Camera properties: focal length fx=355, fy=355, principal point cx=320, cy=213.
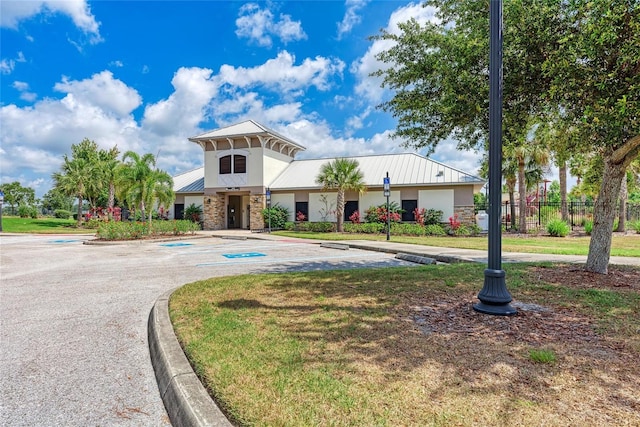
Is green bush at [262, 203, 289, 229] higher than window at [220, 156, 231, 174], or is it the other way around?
window at [220, 156, 231, 174]

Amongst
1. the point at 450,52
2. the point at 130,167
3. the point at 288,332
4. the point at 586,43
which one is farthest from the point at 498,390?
the point at 130,167

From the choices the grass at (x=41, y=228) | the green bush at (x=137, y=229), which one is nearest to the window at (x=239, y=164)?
the green bush at (x=137, y=229)

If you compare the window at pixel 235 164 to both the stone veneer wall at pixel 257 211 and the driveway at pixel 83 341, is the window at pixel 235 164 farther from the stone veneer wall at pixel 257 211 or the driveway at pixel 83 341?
the driveway at pixel 83 341

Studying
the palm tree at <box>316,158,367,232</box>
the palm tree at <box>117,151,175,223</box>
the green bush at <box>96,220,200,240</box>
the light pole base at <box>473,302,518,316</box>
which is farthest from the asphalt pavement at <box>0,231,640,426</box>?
the palm tree at <box>316,158,367,232</box>

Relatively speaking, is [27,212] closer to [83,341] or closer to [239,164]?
[239,164]

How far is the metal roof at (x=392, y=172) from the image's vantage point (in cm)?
2352

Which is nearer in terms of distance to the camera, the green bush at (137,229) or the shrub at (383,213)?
the green bush at (137,229)

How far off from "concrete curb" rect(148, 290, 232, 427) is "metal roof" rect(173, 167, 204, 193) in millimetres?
27006

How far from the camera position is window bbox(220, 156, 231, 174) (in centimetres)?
2820

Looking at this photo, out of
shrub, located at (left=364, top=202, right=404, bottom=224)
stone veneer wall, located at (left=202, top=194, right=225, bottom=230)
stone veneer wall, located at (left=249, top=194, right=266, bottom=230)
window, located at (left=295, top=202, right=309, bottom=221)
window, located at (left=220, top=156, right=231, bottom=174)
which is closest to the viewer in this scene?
shrub, located at (left=364, top=202, right=404, bottom=224)

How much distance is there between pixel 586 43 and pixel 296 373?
6.08 m

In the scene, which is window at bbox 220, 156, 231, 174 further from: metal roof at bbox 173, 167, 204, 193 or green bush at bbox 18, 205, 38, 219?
green bush at bbox 18, 205, 38, 219

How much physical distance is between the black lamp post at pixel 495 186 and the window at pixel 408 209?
1976 centimetres

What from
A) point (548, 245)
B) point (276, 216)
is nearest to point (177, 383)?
point (548, 245)
